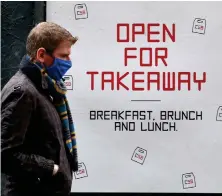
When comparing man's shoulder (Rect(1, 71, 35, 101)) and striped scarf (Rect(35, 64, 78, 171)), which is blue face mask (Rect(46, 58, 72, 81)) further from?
man's shoulder (Rect(1, 71, 35, 101))

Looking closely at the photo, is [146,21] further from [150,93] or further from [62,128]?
[62,128]

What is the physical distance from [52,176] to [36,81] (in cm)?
47

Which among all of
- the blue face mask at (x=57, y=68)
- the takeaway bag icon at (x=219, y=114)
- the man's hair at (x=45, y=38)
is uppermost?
the man's hair at (x=45, y=38)

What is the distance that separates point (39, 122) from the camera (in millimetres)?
3182

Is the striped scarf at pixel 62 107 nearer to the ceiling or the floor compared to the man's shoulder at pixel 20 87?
nearer to the floor

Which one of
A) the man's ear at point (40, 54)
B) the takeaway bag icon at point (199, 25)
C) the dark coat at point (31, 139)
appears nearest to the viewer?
the dark coat at point (31, 139)

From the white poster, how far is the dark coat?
6.41 ft

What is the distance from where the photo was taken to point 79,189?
17.4ft

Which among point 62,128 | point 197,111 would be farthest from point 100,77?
point 62,128

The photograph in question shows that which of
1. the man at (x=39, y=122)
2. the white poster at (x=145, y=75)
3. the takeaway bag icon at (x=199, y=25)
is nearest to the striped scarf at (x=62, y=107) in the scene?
the man at (x=39, y=122)

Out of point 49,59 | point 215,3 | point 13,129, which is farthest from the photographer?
point 215,3

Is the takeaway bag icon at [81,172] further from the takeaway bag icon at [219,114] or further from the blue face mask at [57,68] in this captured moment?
the blue face mask at [57,68]

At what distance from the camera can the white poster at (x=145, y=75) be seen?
5234 mm

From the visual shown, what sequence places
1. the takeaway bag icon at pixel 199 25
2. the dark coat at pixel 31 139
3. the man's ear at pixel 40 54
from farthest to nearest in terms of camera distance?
the takeaway bag icon at pixel 199 25, the man's ear at pixel 40 54, the dark coat at pixel 31 139
